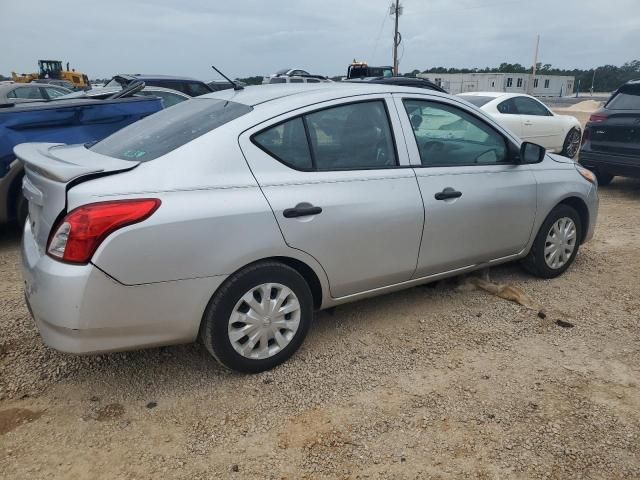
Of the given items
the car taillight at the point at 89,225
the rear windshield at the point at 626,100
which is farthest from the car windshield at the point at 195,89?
the car taillight at the point at 89,225

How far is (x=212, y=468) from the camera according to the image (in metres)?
2.38

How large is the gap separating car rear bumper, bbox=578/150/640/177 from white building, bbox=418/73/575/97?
126 feet

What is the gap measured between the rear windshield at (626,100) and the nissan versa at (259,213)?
4.72m

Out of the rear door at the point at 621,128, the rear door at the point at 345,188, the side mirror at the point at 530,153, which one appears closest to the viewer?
the rear door at the point at 345,188

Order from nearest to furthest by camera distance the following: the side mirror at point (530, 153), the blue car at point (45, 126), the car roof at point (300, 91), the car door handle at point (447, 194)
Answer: the car roof at point (300, 91)
the car door handle at point (447, 194)
the side mirror at point (530, 153)
the blue car at point (45, 126)

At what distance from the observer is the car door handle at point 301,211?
291 cm

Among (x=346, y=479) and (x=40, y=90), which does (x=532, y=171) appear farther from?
(x=40, y=90)

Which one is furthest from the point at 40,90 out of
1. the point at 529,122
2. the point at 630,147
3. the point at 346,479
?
the point at 346,479

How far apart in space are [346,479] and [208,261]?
1216 mm

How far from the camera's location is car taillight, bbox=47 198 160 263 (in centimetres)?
245

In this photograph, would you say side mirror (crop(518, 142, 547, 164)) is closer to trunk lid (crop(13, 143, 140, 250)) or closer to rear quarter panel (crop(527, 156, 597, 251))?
rear quarter panel (crop(527, 156, 597, 251))

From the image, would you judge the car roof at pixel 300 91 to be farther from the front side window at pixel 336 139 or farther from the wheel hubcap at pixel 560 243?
the wheel hubcap at pixel 560 243

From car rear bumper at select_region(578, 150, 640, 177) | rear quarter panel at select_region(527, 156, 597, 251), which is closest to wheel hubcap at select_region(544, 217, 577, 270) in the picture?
rear quarter panel at select_region(527, 156, 597, 251)

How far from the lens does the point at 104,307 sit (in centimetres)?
253
